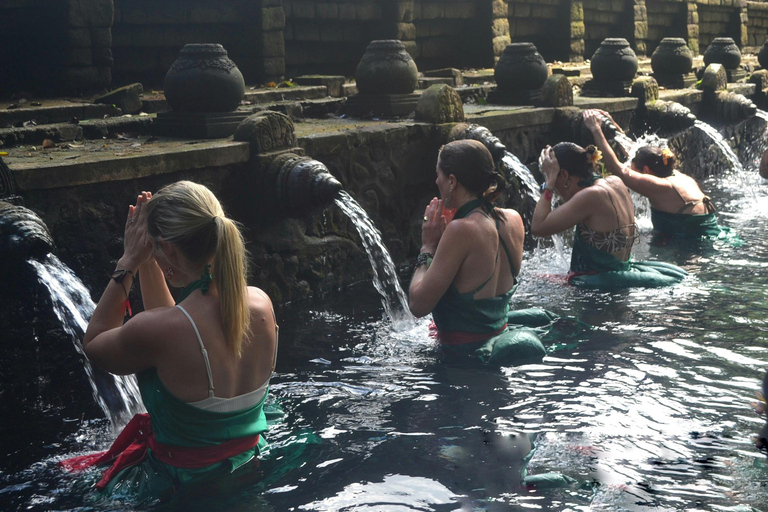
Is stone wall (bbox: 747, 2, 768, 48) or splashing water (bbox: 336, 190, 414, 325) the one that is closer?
splashing water (bbox: 336, 190, 414, 325)

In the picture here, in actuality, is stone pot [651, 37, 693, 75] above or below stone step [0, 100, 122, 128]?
above

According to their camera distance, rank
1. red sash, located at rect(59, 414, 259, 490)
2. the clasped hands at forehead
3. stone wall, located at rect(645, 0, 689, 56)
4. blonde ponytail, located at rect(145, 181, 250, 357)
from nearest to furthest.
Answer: blonde ponytail, located at rect(145, 181, 250, 357)
red sash, located at rect(59, 414, 259, 490)
the clasped hands at forehead
stone wall, located at rect(645, 0, 689, 56)

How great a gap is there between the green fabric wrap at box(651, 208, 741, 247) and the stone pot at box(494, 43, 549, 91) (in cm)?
234

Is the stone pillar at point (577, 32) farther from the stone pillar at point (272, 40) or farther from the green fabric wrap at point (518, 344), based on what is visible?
the green fabric wrap at point (518, 344)

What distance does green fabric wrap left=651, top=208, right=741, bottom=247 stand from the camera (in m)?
7.47

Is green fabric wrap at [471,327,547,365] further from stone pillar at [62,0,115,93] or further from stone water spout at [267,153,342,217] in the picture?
stone pillar at [62,0,115,93]

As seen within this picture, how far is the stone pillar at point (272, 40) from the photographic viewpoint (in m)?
8.96

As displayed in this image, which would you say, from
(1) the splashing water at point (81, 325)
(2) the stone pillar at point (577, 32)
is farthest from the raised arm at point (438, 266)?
(2) the stone pillar at point (577, 32)

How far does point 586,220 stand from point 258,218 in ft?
7.74

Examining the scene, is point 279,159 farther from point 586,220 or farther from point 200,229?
point 200,229

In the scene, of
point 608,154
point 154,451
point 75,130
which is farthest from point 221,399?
point 608,154

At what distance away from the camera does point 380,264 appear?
6.11m

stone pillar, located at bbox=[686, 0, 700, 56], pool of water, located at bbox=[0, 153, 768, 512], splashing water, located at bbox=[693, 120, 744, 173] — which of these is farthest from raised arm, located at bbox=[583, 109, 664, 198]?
stone pillar, located at bbox=[686, 0, 700, 56]

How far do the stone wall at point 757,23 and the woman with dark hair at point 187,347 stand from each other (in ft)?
82.0
